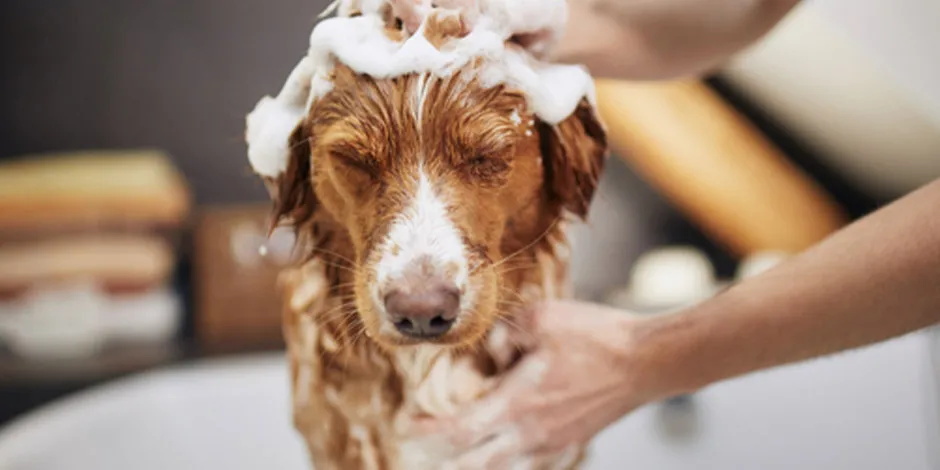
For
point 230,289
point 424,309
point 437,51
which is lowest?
point 230,289

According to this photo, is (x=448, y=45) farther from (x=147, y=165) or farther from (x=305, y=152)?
(x=147, y=165)

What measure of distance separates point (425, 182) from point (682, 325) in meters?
0.17

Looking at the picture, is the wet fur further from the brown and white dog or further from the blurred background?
the blurred background

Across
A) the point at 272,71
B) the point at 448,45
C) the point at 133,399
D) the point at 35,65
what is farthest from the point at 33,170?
the point at 448,45

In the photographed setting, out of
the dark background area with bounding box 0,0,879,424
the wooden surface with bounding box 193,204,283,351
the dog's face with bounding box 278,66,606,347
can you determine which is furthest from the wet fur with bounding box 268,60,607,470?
the wooden surface with bounding box 193,204,283,351

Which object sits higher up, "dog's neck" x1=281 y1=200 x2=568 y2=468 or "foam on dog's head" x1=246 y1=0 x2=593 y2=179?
"foam on dog's head" x1=246 y1=0 x2=593 y2=179

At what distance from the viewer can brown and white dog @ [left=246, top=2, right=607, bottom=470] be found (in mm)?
355

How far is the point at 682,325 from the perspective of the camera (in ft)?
1.41

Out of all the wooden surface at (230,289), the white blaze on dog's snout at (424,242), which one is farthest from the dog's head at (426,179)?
the wooden surface at (230,289)

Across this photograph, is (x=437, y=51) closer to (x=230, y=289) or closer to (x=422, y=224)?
(x=422, y=224)

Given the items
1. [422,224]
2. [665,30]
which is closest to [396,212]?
[422,224]

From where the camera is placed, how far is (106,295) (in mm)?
1286

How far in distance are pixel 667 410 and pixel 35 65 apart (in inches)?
44.6

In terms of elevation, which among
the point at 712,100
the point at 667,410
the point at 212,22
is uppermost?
the point at 212,22
